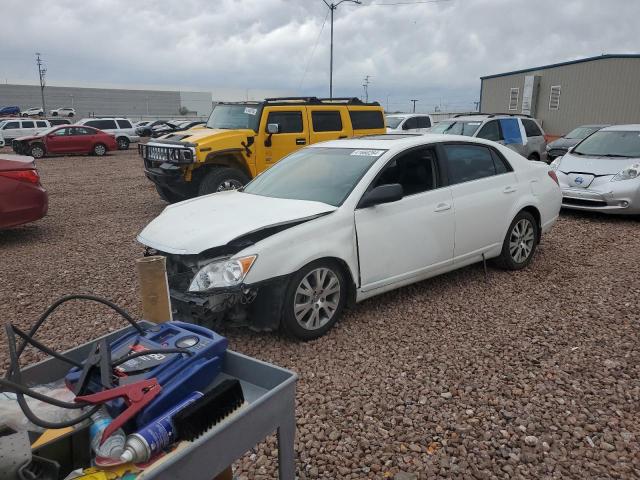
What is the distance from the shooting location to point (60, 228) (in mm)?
8477

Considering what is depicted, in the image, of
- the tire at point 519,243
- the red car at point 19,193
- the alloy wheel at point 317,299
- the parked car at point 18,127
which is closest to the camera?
the alloy wheel at point 317,299

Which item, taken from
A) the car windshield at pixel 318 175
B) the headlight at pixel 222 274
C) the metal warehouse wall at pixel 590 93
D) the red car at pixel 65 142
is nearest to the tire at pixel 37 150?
the red car at pixel 65 142

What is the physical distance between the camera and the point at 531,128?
13781 millimetres

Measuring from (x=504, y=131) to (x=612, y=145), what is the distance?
3.36m

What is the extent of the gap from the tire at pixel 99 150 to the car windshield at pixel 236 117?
1702 centimetres

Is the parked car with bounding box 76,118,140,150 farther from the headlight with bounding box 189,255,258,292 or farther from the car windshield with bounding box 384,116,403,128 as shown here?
the headlight with bounding box 189,255,258,292

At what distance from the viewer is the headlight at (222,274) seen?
3.71m

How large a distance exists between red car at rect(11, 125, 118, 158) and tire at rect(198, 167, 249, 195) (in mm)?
17958

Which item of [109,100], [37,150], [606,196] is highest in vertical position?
[109,100]

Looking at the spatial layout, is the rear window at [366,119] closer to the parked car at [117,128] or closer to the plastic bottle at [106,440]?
the plastic bottle at [106,440]

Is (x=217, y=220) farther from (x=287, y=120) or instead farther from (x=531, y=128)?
(x=531, y=128)

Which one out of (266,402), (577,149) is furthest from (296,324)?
(577,149)

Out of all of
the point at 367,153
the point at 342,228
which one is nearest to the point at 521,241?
the point at 367,153

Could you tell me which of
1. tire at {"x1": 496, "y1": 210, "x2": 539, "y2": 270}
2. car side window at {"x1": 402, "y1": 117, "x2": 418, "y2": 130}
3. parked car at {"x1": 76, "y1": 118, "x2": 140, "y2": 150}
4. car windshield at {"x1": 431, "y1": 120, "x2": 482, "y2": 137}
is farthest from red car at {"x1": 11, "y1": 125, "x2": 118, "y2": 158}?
tire at {"x1": 496, "y1": 210, "x2": 539, "y2": 270}
